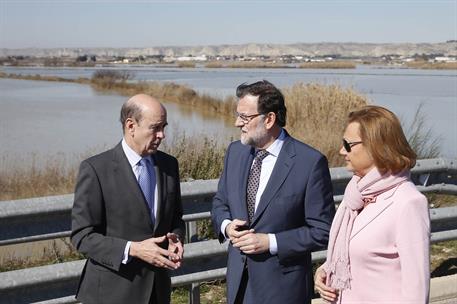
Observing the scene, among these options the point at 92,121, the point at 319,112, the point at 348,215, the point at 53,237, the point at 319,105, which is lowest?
the point at 92,121

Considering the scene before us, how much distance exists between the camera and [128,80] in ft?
147

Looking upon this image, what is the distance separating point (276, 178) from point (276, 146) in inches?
6.8

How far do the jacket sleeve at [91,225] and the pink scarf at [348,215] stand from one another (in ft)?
3.02

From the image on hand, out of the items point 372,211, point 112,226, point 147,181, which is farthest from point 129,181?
point 372,211

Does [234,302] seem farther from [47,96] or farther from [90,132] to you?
[47,96]

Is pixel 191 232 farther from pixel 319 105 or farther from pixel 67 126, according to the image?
pixel 67 126

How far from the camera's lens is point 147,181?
3490 millimetres

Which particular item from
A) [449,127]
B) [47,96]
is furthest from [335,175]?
[47,96]

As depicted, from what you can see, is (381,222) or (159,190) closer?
(381,222)

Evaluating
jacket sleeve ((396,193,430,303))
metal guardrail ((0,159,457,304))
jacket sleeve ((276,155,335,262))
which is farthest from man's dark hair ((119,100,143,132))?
jacket sleeve ((396,193,430,303))

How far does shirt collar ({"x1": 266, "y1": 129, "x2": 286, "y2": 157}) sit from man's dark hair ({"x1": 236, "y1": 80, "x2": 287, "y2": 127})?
71 mm

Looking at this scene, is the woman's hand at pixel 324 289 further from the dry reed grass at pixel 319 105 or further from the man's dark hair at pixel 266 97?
the dry reed grass at pixel 319 105

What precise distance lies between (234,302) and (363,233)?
1.04m

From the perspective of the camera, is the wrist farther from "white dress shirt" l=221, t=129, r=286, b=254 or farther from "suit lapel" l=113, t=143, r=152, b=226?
"white dress shirt" l=221, t=129, r=286, b=254
